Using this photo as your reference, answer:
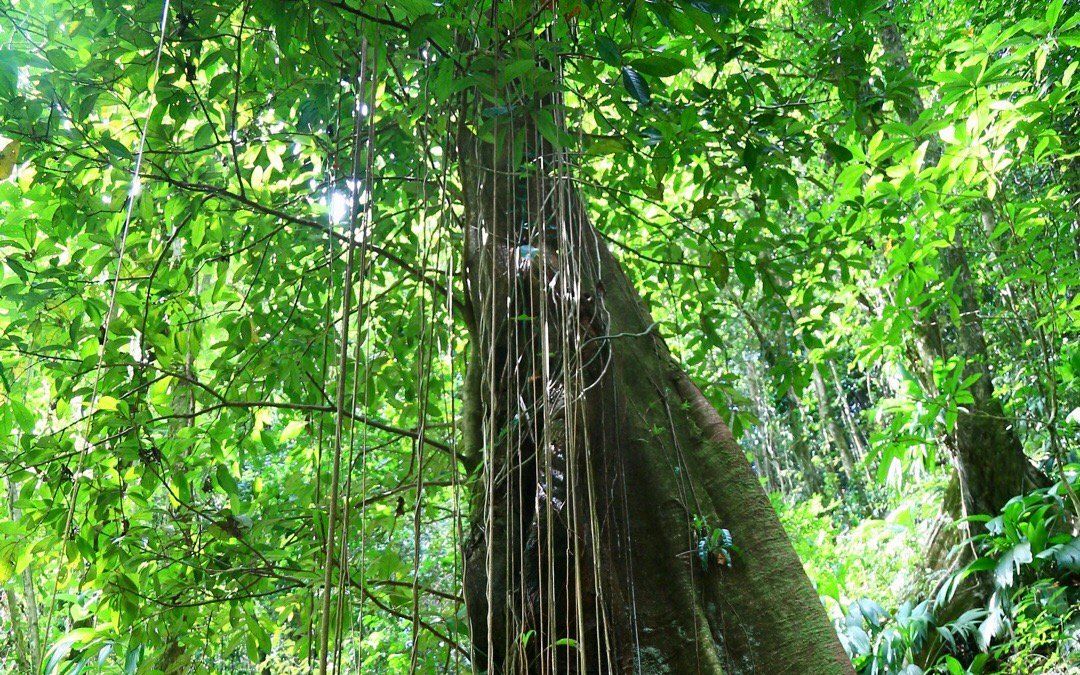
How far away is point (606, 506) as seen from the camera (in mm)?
1445

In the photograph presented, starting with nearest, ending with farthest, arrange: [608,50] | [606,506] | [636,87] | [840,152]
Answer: [608,50]
[636,87]
[606,506]
[840,152]

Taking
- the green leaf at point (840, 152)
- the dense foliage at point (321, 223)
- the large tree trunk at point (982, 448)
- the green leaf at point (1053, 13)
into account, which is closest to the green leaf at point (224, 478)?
the dense foliage at point (321, 223)

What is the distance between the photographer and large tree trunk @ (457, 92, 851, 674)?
4.23 ft

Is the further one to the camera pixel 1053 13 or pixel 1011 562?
pixel 1011 562

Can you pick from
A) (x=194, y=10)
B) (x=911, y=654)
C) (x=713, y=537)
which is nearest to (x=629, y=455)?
(x=713, y=537)

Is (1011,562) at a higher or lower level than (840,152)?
lower

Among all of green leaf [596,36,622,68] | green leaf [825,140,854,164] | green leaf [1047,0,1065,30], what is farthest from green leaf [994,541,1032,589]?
green leaf [596,36,622,68]

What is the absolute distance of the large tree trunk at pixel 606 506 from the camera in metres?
1.29

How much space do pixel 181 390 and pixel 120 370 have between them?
0.35 m

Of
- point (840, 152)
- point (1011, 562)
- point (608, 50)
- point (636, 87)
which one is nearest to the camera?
point (608, 50)

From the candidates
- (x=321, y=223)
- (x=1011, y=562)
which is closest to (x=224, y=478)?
(x=321, y=223)

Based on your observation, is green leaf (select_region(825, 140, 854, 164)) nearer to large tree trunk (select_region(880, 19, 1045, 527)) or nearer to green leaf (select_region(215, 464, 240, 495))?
green leaf (select_region(215, 464, 240, 495))

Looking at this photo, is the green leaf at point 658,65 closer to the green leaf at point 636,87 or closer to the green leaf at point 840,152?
the green leaf at point 636,87

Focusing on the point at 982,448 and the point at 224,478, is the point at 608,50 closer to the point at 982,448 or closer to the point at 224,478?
the point at 224,478
